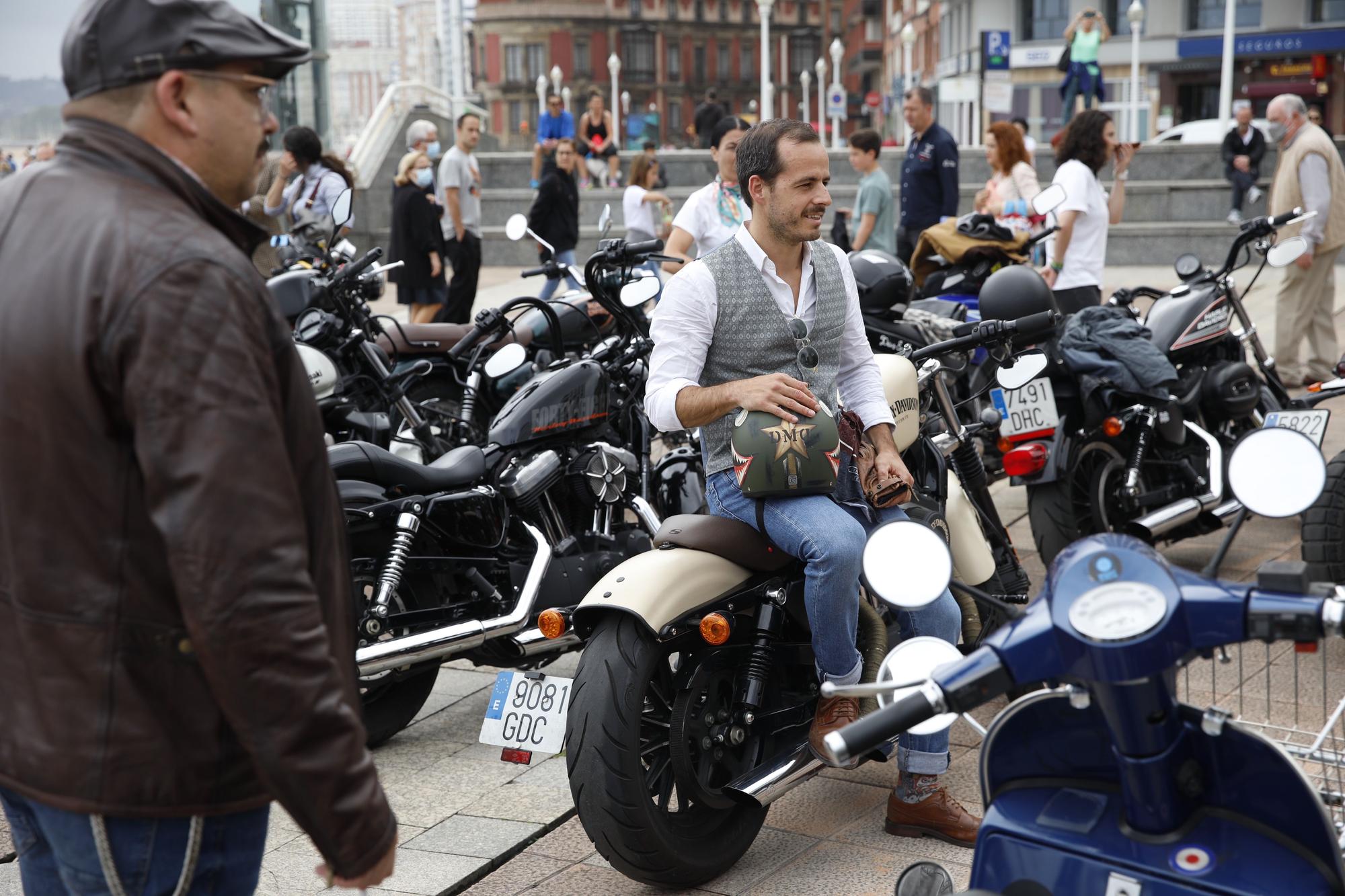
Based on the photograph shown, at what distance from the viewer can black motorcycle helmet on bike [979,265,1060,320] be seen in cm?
510

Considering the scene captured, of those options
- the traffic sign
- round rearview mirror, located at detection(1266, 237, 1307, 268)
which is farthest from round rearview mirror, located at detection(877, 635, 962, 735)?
the traffic sign

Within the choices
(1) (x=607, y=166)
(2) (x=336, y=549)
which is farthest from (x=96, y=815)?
(1) (x=607, y=166)

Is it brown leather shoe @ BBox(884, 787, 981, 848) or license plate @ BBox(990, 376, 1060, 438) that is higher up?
license plate @ BBox(990, 376, 1060, 438)

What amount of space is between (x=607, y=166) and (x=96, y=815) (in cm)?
1942

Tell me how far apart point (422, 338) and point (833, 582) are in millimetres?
4535

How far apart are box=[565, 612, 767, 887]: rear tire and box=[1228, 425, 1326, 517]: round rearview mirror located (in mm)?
1561

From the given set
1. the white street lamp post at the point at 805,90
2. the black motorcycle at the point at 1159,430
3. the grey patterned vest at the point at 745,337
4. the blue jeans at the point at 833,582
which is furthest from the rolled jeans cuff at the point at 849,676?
the white street lamp post at the point at 805,90

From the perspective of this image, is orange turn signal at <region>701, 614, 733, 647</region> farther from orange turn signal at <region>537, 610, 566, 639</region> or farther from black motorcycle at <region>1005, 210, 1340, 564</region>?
black motorcycle at <region>1005, 210, 1340, 564</region>

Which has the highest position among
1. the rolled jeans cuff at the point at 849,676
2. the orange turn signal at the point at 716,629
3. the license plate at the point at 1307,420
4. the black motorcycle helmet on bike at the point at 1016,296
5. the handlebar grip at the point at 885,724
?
the black motorcycle helmet on bike at the point at 1016,296

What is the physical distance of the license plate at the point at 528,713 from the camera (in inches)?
138

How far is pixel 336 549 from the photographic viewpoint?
1861mm

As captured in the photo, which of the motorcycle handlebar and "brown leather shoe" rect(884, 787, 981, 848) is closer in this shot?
the motorcycle handlebar

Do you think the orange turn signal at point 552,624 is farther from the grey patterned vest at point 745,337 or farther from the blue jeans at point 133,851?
the blue jeans at point 133,851

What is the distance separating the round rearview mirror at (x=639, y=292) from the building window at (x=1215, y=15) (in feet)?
155
